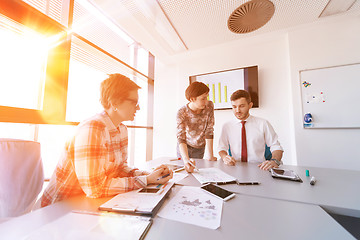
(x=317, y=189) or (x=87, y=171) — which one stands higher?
(x=87, y=171)

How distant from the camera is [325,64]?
224cm

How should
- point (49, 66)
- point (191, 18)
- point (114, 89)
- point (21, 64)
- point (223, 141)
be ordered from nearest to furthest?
point (114, 89) < point (21, 64) < point (49, 66) < point (223, 141) < point (191, 18)

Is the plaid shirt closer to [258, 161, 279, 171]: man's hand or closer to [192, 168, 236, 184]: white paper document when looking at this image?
[192, 168, 236, 184]: white paper document

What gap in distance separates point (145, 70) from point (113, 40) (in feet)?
3.42

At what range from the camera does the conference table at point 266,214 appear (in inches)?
17.3

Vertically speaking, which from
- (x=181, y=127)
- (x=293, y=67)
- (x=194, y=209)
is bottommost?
(x=194, y=209)

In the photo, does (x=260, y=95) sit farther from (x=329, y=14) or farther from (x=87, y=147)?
(x=87, y=147)

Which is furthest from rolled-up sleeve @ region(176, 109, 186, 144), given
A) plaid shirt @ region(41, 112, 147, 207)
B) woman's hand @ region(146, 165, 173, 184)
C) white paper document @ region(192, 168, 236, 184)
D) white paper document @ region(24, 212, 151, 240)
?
white paper document @ region(24, 212, 151, 240)

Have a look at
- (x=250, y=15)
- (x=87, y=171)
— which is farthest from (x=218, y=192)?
(x=250, y=15)

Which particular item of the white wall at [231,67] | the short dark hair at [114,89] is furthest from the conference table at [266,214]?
the white wall at [231,67]

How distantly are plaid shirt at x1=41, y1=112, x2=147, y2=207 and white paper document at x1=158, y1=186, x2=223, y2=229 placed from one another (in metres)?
0.23

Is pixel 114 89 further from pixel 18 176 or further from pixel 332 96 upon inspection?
pixel 332 96

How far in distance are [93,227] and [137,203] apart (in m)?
→ 0.17

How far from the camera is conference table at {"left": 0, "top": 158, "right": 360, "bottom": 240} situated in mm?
438
